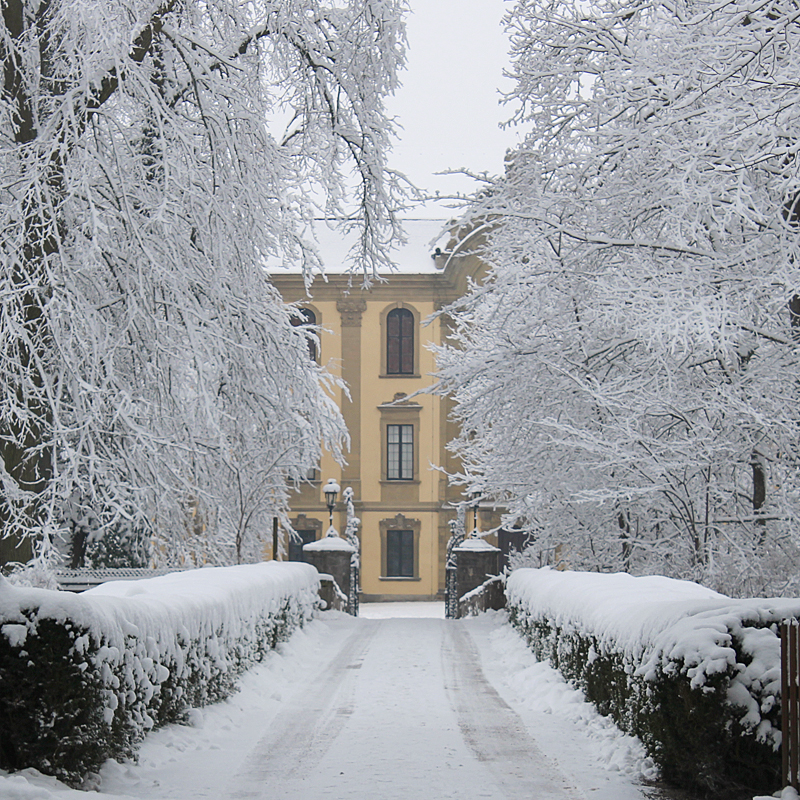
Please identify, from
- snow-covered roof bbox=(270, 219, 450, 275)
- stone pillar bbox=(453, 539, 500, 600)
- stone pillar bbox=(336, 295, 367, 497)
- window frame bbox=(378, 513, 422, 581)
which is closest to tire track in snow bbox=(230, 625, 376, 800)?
stone pillar bbox=(453, 539, 500, 600)

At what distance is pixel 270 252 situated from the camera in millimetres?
12781

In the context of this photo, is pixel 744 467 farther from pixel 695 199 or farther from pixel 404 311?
pixel 404 311

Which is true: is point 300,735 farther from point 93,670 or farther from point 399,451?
point 399,451

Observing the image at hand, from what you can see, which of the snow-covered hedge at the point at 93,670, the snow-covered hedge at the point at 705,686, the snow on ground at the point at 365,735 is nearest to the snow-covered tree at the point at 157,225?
the snow-covered hedge at the point at 93,670

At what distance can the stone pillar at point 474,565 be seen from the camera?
24.2m

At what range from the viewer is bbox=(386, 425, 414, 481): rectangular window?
3831 cm

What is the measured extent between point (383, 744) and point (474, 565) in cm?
1676

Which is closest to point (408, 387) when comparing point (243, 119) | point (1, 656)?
point (243, 119)

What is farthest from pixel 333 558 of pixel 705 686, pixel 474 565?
pixel 705 686

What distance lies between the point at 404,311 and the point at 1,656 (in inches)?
1325

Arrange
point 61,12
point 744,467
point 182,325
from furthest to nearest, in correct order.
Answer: point 744,467
point 182,325
point 61,12

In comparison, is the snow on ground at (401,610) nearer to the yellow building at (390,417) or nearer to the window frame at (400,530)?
the window frame at (400,530)

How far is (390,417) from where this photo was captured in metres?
38.6

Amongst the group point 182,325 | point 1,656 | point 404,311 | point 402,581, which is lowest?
point 402,581
